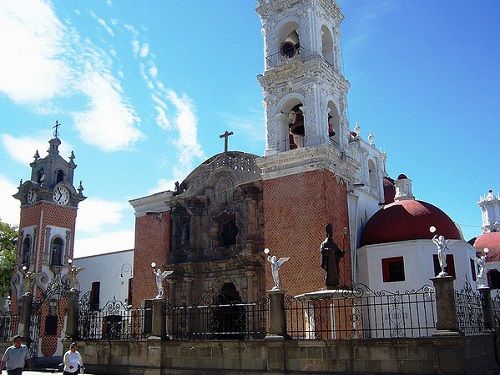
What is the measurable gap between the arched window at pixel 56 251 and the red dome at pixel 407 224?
18685mm

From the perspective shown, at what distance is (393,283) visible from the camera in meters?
20.7

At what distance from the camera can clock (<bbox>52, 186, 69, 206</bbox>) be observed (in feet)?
107

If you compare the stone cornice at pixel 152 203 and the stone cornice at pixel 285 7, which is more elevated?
the stone cornice at pixel 285 7

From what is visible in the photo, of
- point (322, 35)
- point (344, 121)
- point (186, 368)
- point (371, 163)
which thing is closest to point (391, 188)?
point (371, 163)

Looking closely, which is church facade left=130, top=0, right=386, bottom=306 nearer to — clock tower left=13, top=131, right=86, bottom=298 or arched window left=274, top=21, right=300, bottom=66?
arched window left=274, top=21, right=300, bottom=66

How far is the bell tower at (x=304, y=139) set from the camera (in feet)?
68.0

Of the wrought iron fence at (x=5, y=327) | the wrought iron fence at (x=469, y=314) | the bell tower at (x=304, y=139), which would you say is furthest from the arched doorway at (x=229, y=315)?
the wrought iron fence at (x=5, y=327)

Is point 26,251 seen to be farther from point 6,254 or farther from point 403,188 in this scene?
point 403,188

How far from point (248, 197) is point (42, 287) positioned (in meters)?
14.9

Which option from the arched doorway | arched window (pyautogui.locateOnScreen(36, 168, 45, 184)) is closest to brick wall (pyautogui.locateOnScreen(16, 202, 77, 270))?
arched window (pyautogui.locateOnScreen(36, 168, 45, 184))

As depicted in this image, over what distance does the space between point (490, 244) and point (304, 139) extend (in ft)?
57.2

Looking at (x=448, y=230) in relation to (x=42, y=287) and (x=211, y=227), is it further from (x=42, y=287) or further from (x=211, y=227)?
(x=42, y=287)

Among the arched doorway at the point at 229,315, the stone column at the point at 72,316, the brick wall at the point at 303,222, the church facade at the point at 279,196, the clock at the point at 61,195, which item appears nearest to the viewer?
the stone column at the point at 72,316

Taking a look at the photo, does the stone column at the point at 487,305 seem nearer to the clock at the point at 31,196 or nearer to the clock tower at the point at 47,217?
the clock tower at the point at 47,217
